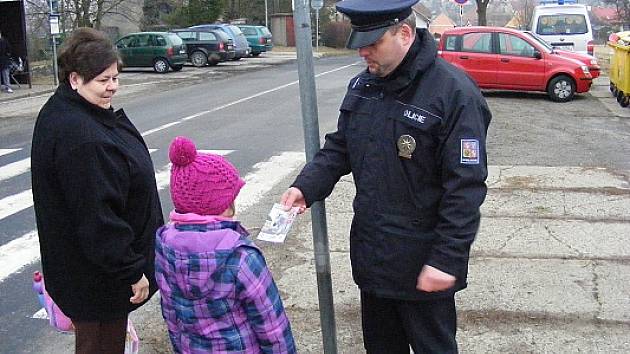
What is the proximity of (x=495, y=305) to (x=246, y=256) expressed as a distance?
261cm

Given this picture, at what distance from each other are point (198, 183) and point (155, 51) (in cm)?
2673

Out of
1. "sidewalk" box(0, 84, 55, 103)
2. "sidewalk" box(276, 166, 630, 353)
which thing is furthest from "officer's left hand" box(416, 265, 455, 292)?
"sidewalk" box(0, 84, 55, 103)

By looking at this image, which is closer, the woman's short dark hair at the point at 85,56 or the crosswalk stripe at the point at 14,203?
the woman's short dark hair at the point at 85,56

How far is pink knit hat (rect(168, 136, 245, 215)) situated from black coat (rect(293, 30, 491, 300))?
0.54m

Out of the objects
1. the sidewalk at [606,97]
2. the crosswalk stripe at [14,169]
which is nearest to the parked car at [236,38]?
the sidewalk at [606,97]

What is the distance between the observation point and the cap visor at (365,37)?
2.53 meters

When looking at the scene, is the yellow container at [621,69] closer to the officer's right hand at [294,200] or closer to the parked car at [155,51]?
the officer's right hand at [294,200]

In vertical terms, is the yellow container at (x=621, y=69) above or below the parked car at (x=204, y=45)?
below

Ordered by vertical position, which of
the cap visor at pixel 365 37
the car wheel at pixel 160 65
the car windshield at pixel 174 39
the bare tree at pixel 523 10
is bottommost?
the cap visor at pixel 365 37

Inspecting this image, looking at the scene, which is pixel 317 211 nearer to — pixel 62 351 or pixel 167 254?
pixel 167 254

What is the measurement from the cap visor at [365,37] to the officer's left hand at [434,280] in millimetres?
805

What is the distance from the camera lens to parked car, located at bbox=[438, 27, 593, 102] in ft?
51.2

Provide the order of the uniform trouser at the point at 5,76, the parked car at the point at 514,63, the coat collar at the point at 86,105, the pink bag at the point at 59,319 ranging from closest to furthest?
the coat collar at the point at 86,105
the pink bag at the point at 59,319
the parked car at the point at 514,63
the uniform trouser at the point at 5,76

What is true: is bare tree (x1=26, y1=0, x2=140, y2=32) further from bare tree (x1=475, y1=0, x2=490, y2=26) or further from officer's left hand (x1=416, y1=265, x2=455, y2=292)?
officer's left hand (x1=416, y1=265, x2=455, y2=292)
